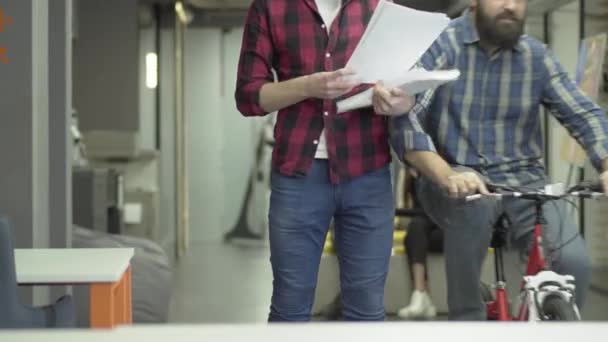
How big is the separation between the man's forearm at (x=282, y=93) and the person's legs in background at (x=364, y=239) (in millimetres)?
216

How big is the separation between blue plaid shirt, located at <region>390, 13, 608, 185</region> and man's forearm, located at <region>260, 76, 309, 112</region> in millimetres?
392

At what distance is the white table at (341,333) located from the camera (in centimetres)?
65

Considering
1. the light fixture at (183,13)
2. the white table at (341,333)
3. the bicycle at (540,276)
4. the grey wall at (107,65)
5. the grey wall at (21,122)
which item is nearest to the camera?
the white table at (341,333)

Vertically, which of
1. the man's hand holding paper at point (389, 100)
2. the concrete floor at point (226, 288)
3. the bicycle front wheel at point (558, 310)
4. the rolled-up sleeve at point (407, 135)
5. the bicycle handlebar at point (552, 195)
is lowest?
the concrete floor at point (226, 288)

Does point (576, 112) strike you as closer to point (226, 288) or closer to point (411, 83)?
point (411, 83)

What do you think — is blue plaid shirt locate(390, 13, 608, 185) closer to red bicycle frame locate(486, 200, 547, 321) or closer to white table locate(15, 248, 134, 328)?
red bicycle frame locate(486, 200, 547, 321)

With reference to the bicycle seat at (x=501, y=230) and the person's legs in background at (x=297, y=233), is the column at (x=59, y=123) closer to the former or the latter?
the person's legs in background at (x=297, y=233)

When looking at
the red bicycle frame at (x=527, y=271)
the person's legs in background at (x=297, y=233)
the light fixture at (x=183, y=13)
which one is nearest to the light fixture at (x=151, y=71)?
the light fixture at (x=183, y=13)

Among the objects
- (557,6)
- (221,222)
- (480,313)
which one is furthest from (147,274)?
(221,222)

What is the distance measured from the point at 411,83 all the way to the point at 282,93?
27 cm

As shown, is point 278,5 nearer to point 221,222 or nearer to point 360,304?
point 360,304

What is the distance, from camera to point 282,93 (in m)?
1.97

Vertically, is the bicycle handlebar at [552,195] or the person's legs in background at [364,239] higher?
the bicycle handlebar at [552,195]

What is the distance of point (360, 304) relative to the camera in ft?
6.76
